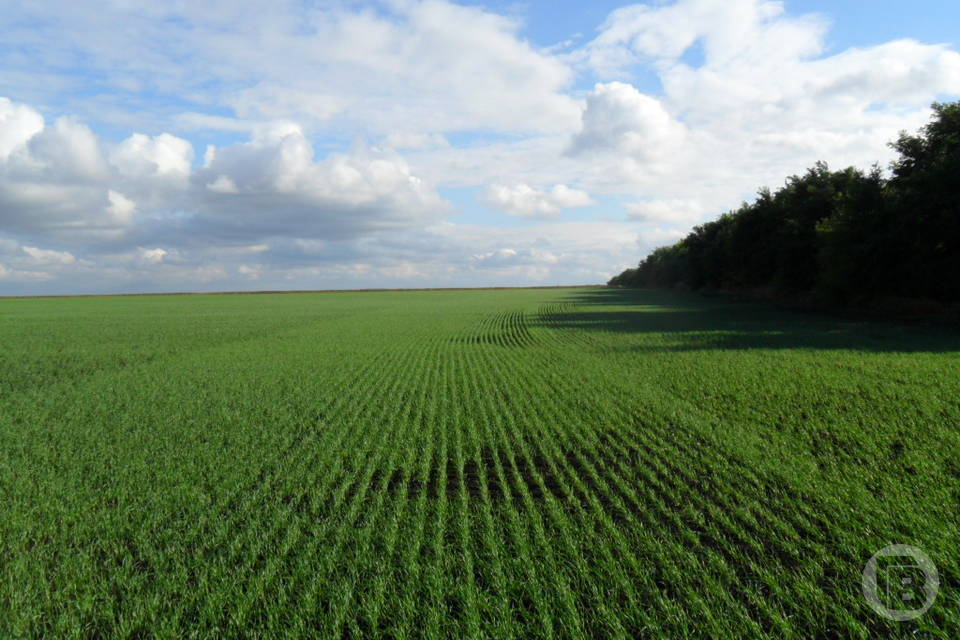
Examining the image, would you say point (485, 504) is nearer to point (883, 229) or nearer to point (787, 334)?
point (787, 334)

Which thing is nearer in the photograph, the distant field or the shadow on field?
the distant field

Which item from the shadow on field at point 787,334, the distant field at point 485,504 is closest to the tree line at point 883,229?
the shadow on field at point 787,334

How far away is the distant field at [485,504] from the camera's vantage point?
3883mm

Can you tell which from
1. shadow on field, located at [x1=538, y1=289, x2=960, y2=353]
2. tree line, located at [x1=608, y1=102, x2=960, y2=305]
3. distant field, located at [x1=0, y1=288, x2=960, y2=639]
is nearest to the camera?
distant field, located at [x1=0, y1=288, x2=960, y2=639]

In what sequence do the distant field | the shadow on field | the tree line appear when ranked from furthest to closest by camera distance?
the tree line < the shadow on field < the distant field

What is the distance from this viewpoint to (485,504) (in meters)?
5.74

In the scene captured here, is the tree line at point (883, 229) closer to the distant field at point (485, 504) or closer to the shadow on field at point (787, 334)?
the shadow on field at point (787, 334)

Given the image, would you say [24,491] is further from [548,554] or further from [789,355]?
[789,355]

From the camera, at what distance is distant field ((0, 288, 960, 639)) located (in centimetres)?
Result: 388

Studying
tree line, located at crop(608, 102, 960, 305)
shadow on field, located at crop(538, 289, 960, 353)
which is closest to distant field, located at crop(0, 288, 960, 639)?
shadow on field, located at crop(538, 289, 960, 353)

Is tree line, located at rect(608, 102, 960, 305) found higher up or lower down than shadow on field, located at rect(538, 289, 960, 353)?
higher up

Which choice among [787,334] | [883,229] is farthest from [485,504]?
[883,229]

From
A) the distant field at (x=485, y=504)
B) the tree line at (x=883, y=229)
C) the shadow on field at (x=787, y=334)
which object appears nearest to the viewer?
the distant field at (x=485, y=504)

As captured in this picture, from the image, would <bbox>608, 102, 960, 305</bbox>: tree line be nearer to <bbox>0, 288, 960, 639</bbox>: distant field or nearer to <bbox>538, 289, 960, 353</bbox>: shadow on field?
<bbox>538, 289, 960, 353</bbox>: shadow on field
